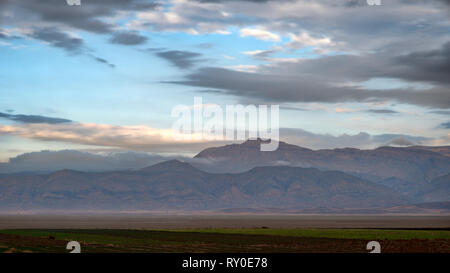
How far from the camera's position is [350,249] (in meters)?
80.2

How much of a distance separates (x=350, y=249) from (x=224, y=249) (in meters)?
16.2
